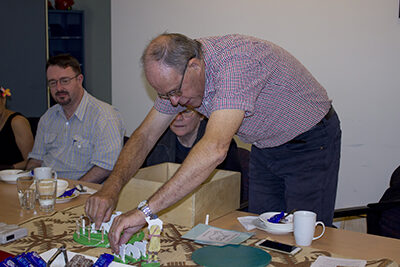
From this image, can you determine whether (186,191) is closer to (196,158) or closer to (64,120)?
(196,158)

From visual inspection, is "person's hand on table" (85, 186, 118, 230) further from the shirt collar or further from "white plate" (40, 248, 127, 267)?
the shirt collar

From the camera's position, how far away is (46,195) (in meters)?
1.75

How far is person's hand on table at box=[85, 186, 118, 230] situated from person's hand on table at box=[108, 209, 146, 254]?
191mm

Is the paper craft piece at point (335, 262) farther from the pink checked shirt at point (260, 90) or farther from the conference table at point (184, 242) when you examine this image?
the pink checked shirt at point (260, 90)

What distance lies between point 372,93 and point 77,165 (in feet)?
6.77

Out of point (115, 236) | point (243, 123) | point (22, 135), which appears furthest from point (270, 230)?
point (22, 135)

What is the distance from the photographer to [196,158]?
4.53ft

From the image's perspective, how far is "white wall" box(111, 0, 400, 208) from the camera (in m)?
3.10

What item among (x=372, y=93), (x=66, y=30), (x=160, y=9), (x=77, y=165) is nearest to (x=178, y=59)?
(x=77, y=165)

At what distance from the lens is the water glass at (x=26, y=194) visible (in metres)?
1.78

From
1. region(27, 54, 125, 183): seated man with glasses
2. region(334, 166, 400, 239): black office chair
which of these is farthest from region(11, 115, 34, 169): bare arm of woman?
region(334, 166, 400, 239): black office chair

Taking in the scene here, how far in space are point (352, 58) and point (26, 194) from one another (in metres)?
2.41

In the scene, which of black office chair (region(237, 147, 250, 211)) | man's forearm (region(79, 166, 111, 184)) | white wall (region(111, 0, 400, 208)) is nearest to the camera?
black office chair (region(237, 147, 250, 211))

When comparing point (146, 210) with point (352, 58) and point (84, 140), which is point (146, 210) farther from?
point (352, 58)
